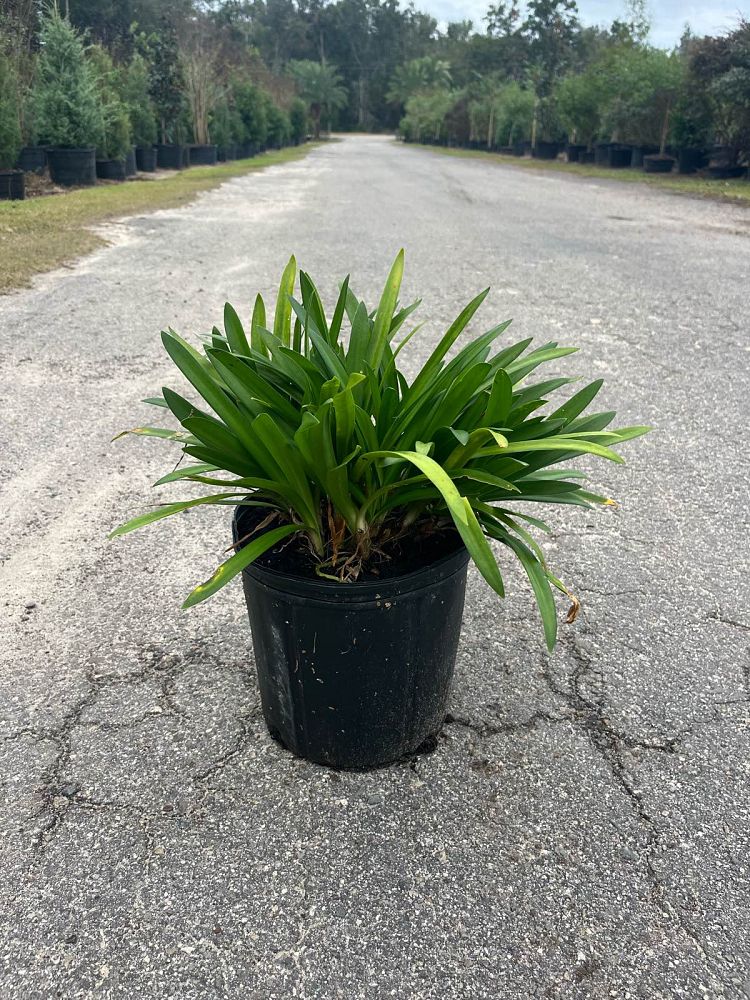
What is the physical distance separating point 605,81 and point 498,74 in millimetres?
38006

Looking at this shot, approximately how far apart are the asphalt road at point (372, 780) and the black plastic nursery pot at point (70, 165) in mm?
11176

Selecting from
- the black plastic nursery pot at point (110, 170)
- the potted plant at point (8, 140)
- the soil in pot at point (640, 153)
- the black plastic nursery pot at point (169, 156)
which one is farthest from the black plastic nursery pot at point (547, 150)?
the potted plant at point (8, 140)

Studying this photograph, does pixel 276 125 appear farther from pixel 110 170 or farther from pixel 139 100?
pixel 110 170

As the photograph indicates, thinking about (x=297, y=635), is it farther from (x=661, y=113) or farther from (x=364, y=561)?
(x=661, y=113)

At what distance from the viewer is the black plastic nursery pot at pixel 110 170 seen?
14523mm

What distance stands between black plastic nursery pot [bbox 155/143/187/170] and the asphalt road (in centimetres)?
1785

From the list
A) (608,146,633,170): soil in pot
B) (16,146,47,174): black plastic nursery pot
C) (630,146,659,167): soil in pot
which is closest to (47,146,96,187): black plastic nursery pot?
(16,146,47,174): black plastic nursery pot

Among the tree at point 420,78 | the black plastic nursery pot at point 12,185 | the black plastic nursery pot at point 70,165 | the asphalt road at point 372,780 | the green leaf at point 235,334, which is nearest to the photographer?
the asphalt road at point 372,780

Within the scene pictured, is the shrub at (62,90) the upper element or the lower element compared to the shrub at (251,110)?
lower

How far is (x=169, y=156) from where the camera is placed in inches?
762

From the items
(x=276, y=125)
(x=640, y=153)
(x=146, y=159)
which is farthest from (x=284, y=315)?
(x=276, y=125)

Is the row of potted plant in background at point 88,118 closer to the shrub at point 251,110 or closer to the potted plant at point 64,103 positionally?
the potted plant at point 64,103

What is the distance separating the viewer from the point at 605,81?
75.6 ft

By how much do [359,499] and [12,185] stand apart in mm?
11449
